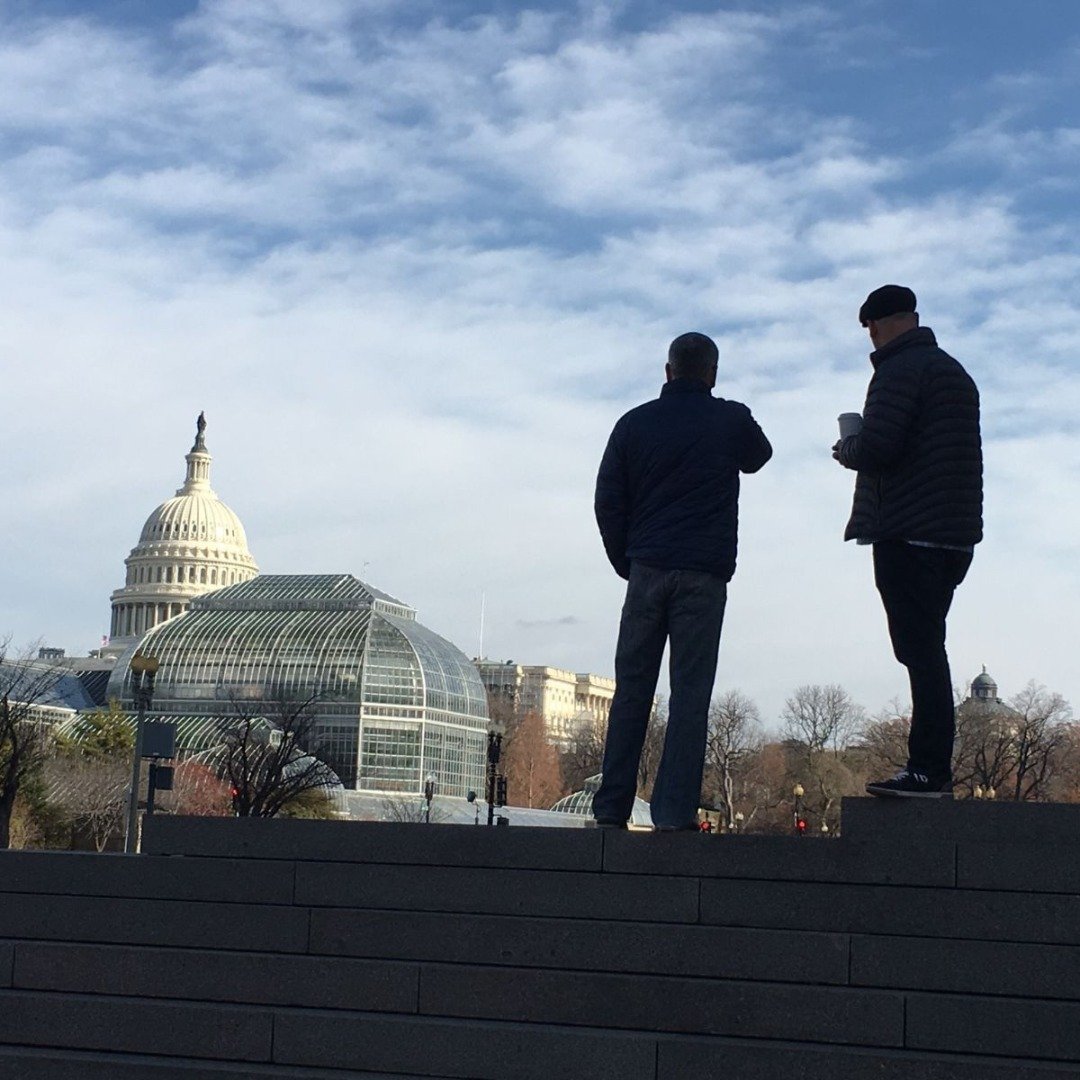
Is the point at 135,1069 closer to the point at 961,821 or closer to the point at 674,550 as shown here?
the point at 674,550

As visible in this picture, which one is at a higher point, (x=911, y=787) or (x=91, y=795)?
(x=91, y=795)

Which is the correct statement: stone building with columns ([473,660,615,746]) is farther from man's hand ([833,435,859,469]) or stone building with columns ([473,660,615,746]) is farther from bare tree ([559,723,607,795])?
man's hand ([833,435,859,469])

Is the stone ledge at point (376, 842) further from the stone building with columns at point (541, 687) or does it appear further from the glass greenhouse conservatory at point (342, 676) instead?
the stone building with columns at point (541, 687)

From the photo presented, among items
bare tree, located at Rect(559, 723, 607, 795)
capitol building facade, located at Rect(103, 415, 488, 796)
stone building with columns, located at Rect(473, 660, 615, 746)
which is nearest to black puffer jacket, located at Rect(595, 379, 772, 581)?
capitol building facade, located at Rect(103, 415, 488, 796)

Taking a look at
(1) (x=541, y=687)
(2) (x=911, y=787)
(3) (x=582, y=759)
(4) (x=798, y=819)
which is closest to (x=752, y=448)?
(2) (x=911, y=787)

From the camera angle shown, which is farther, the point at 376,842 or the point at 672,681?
the point at 672,681

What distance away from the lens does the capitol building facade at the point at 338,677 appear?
87.4 m

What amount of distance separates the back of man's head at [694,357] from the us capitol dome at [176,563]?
502 feet

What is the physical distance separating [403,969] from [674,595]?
75.9 inches

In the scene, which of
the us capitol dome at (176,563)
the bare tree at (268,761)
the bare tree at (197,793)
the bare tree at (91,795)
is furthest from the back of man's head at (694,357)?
the us capitol dome at (176,563)

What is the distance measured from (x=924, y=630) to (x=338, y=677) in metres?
83.5

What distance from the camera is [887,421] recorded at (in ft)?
24.3

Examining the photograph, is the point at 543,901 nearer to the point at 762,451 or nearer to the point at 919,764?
the point at 919,764

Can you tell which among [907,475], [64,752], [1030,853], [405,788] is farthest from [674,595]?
[405,788]
